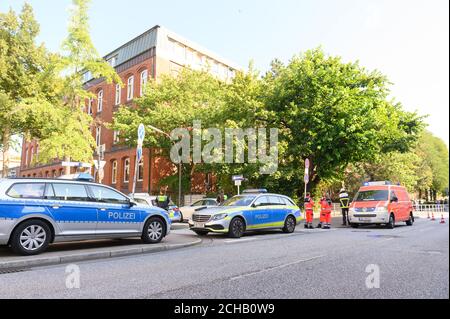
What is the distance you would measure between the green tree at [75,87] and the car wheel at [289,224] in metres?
12.2

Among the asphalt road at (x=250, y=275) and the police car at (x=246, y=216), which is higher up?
the police car at (x=246, y=216)

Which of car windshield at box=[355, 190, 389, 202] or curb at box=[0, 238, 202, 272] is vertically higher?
car windshield at box=[355, 190, 389, 202]

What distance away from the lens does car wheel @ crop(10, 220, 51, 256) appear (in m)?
8.02

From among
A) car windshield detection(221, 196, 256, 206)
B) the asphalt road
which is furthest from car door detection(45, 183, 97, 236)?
car windshield detection(221, 196, 256, 206)

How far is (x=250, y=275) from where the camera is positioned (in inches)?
249

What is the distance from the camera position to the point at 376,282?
578 cm

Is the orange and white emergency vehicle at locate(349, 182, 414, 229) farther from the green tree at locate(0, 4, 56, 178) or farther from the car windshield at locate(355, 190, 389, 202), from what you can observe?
the green tree at locate(0, 4, 56, 178)

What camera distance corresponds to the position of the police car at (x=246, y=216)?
12234 millimetres

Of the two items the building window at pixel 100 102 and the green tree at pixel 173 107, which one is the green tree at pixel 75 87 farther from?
the building window at pixel 100 102

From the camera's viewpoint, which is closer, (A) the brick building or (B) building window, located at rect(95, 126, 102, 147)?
(A) the brick building

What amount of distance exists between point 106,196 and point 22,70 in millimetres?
15930

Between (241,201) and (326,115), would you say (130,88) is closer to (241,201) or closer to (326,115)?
(326,115)

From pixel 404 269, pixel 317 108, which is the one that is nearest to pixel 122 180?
pixel 317 108

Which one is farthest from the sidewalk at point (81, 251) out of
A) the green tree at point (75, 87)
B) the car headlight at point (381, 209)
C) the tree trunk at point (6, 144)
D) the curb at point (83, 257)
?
the tree trunk at point (6, 144)
